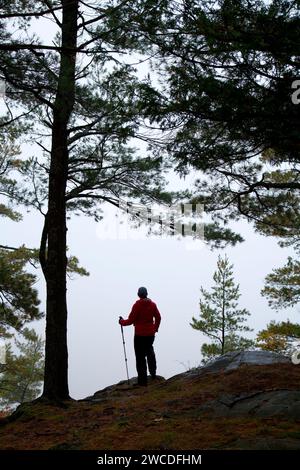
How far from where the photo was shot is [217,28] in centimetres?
538

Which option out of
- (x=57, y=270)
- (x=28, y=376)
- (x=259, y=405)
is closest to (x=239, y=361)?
(x=259, y=405)

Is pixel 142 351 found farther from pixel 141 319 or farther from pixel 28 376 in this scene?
pixel 28 376

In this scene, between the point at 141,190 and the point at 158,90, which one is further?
the point at 141,190

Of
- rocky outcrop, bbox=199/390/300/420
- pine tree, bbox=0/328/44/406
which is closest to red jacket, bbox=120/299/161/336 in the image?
rocky outcrop, bbox=199/390/300/420

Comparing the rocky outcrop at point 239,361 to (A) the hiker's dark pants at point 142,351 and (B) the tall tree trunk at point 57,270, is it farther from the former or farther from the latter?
(B) the tall tree trunk at point 57,270

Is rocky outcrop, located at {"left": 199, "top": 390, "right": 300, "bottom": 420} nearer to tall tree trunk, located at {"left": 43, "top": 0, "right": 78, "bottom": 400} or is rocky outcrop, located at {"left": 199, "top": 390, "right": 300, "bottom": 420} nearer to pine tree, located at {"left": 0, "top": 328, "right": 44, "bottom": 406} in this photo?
tall tree trunk, located at {"left": 43, "top": 0, "right": 78, "bottom": 400}

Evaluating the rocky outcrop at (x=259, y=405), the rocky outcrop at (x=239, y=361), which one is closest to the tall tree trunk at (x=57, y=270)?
the rocky outcrop at (x=239, y=361)

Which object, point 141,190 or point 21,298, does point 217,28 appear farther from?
point 21,298

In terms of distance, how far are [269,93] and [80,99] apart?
539 centimetres

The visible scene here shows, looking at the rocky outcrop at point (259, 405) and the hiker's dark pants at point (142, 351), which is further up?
the hiker's dark pants at point (142, 351)

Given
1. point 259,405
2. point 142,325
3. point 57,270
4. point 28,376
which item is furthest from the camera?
point 28,376

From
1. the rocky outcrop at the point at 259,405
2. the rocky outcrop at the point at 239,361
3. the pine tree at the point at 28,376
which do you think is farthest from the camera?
the pine tree at the point at 28,376

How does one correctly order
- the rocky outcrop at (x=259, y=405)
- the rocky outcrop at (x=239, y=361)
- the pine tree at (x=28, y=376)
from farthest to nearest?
the pine tree at (x=28, y=376), the rocky outcrop at (x=239, y=361), the rocky outcrop at (x=259, y=405)
